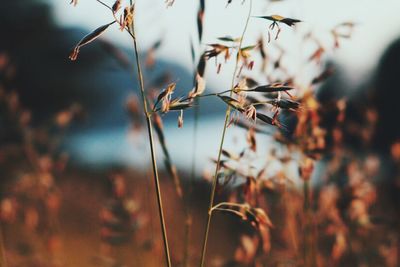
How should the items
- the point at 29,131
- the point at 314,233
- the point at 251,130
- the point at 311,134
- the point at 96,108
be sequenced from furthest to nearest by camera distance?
the point at 96,108
the point at 29,131
the point at 314,233
the point at 311,134
the point at 251,130

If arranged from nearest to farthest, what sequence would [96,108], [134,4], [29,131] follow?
1. [134,4]
2. [29,131]
3. [96,108]

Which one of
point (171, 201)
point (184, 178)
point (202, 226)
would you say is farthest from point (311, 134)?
point (184, 178)

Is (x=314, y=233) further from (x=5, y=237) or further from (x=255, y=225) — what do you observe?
(x=5, y=237)

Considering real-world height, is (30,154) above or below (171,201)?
above

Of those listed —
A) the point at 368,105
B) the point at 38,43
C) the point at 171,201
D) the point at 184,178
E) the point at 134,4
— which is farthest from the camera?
the point at 38,43

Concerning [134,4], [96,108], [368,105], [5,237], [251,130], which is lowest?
[96,108]

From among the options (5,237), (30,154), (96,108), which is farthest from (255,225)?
(96,108)

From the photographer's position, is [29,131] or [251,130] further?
[29,131]

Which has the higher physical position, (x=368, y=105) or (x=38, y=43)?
(x=368, y=105)

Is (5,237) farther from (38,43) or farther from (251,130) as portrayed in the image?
(38,43)
